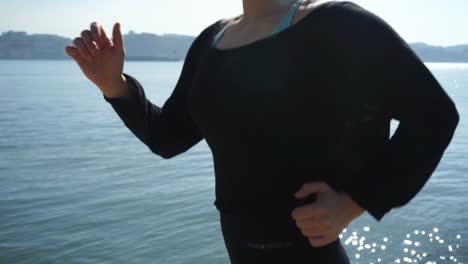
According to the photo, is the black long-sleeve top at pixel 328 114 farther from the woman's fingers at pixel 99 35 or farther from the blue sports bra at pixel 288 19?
the woman's fingers at pixel 99 35

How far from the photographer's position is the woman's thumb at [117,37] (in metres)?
1.84

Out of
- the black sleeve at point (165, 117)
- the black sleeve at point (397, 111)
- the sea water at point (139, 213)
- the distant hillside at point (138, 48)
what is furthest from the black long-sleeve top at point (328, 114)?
the distant hillside at point (138, 48)

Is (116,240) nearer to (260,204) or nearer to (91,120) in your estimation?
(260,204)

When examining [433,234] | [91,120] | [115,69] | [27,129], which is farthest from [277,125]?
[91,120]

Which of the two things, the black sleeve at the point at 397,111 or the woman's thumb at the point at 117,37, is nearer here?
the black sleeve at the point at 397,111

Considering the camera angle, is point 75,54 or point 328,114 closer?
point 328,114

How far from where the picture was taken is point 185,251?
27.8 ft

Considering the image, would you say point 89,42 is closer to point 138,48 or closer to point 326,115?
point 326,115

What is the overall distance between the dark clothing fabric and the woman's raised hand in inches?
16.8

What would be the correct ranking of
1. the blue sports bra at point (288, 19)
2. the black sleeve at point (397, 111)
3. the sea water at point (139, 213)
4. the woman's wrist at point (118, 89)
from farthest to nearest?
the sea water at point (139, 213) < the woman's wrist at point (118, 89) < the blue sports bra at point (288, 19) < the black sleeve at point (397, 111)

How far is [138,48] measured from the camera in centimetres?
17275

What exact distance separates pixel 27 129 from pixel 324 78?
831 inches

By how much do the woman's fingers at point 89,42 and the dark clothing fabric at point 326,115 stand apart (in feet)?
1.54

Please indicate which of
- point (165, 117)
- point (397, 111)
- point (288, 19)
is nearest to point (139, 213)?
point (165, 117)
